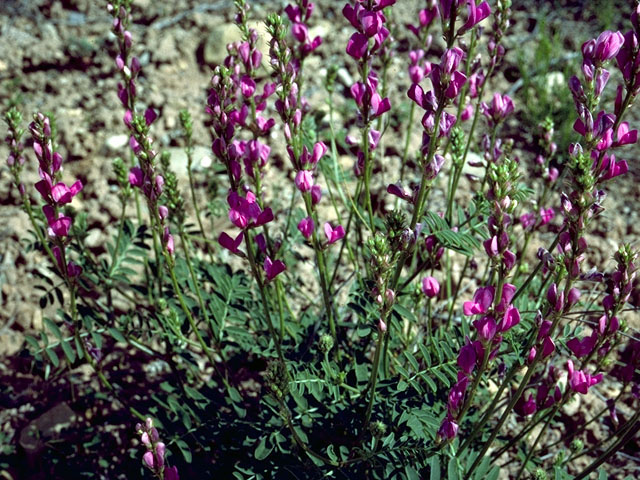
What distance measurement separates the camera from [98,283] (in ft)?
10.1

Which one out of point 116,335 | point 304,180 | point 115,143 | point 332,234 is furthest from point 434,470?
point 115,143

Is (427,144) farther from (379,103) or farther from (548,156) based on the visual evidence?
(548,156)

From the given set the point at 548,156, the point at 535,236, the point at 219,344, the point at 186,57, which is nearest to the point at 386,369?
the point at 219,344

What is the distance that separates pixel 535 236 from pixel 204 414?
8.80 feet

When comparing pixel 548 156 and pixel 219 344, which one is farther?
pixel 548 156

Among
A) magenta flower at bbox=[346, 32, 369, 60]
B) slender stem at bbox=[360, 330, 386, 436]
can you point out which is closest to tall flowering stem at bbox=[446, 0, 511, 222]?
magenta flower at bbox=[346, 32, 369, 60]

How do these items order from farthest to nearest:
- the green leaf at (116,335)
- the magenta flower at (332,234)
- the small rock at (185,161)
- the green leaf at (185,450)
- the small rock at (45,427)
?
the small rock at (185,161) → the small rock at (45,427) → the green leaf at (116,335) → the green leaf at (185,450) → the magenta flower at (332,234)

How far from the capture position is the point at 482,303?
1828mm

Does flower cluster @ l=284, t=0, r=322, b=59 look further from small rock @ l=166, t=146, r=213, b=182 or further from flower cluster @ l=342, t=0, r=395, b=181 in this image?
small rock @ l=166, t=146, r=213, b=182

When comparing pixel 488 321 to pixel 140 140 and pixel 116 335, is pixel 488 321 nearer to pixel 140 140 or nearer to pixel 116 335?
pixel 140 140

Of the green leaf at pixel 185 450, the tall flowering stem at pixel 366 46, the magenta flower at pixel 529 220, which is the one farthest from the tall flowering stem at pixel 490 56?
the green leaf at pixel 185 450

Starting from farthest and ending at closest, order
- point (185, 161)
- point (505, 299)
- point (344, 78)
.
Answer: point (344, 78) → point (185, 161) → point (505, 299)

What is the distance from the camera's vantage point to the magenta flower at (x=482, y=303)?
182 cm

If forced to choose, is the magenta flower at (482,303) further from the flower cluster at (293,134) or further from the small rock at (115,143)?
the small rock at (115,143)
